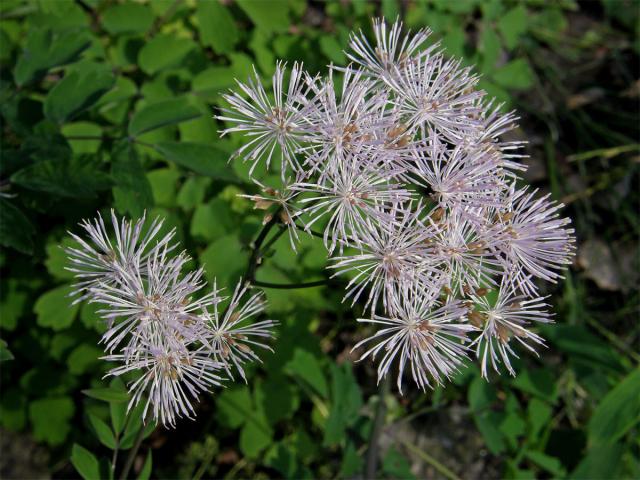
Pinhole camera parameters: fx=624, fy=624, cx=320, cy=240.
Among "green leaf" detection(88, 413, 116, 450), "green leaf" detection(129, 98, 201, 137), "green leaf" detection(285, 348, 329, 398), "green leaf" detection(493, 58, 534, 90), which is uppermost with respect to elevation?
"green leaf" detection(493, 58, 534, 90)

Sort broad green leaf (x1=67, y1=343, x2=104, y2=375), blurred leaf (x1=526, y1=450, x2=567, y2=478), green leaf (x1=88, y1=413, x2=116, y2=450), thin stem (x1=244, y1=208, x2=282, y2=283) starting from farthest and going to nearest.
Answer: blurred leaf (x1=526, y1=450, x2=567, y2=478)
broad green leaf (x1=67, y1=343, x2=104, y2=375)
green leaf (x1=88, y1=413, x2=116, y2=450)
thin stem (x1=244, y1=208, x2=282, y2=283)

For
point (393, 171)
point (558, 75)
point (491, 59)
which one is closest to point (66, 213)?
point (393, 171)

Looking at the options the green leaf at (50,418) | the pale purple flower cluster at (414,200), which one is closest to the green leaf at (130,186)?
the pale purple flower cluster at (414,200)

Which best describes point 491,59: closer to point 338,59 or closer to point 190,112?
point 338,59

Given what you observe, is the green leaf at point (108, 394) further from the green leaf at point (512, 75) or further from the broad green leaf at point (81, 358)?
the green leaf at point (512, 75)

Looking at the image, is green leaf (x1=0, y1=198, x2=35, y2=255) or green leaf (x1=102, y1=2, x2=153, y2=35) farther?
green leaf (x1=102, y1=2, x2=153, y2=35)

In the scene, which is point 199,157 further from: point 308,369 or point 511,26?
point 511,26

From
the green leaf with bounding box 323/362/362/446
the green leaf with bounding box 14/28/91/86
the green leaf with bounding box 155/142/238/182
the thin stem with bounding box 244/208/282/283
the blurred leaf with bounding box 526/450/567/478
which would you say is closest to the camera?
the thin stem with bounding box 244/208/282/283

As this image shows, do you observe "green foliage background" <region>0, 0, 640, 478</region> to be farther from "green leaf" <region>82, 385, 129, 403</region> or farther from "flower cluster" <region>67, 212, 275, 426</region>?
"flower cluster" <region>67, 212, 275, 426</region>

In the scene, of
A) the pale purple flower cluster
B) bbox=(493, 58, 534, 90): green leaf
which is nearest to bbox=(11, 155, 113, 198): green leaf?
the pale purple flower cluster
